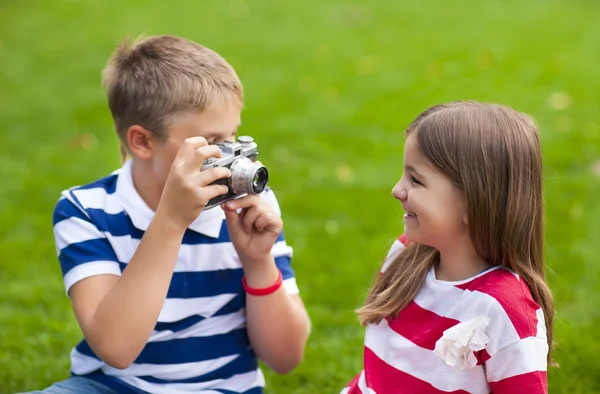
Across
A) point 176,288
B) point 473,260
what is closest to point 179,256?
point 176,288

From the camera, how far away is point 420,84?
622 cm

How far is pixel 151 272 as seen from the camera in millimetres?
2156

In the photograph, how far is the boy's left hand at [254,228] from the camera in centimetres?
227

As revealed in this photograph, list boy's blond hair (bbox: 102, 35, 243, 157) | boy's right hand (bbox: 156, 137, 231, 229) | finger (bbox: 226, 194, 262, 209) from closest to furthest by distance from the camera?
1. boy's right hand (bbox: 156, 137, 231, 229)
2. finger (bbox: 226, 194, 262, 209)
3. boy's blond hair (bbox: 102, 35, 243, 157)

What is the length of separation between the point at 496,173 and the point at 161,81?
102cm

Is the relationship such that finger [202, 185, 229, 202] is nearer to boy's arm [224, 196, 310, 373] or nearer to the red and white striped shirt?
boy's arm [224, 196, 310, 373]

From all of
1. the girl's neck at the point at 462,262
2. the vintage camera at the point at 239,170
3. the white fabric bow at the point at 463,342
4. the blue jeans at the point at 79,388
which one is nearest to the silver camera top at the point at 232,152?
the vintage camera at the point at 239,170

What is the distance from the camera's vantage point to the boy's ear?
94.2 inches

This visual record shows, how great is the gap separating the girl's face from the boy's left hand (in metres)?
0.41

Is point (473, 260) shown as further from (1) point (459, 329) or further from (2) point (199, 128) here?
(2) point (199, 128)

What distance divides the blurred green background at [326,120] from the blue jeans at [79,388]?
0.67 m

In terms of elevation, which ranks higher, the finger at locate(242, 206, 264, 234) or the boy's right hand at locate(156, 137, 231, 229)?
the boy's right hand at locate(156, 137, 231, 229)

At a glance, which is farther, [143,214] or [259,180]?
[143,214]

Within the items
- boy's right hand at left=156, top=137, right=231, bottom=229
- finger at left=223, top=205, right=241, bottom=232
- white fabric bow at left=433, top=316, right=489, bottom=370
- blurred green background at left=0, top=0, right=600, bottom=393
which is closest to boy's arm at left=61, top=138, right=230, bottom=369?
boy's right hand at left=156, top=137, right=231, bottom=229
